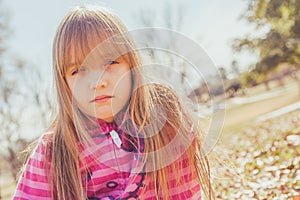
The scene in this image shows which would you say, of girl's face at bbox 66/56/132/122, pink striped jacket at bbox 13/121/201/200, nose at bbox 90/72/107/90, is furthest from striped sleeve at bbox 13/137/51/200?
nose at bbox 90/72/107/90

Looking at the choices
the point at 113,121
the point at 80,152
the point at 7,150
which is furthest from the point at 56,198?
the point at 7,150

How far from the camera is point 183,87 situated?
7.23 ft

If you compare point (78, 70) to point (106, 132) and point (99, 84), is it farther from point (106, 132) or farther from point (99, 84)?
point (106, 132)

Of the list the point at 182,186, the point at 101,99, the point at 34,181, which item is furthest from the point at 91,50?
the point at 182,186

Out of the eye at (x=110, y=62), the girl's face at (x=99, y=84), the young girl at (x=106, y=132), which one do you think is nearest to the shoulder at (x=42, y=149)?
the young girl at (x=106, y=132)

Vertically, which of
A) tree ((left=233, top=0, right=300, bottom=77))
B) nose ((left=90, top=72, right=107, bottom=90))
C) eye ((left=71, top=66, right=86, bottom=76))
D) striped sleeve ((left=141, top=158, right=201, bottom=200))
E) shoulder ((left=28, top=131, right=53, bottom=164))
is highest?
tree ((left=233, top=0, right=300, bottom=77))

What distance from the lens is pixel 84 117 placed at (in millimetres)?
1896

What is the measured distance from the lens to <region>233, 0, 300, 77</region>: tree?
17562 mm

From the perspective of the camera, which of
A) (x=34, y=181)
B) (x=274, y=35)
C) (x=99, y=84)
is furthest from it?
(x=274, y=35)

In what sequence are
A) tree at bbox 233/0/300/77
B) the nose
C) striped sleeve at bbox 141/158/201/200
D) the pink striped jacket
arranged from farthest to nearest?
1. tree at bbox 233/0/300/77
2. striped sleeve at bbox 141/158/201/200
3. the pink striped jacket
4. the nose

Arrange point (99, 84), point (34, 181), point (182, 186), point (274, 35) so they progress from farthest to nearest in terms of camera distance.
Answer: point (274, 35) < point (182, 186) < point (34, 181) < point (99, 84)

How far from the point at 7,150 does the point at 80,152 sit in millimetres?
9816

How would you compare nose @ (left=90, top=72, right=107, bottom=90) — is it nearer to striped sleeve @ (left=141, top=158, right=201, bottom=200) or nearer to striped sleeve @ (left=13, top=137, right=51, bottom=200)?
striped sleeve @ (left=13, top=137, right=51, bottom=200)

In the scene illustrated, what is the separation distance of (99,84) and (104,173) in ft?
1.45
